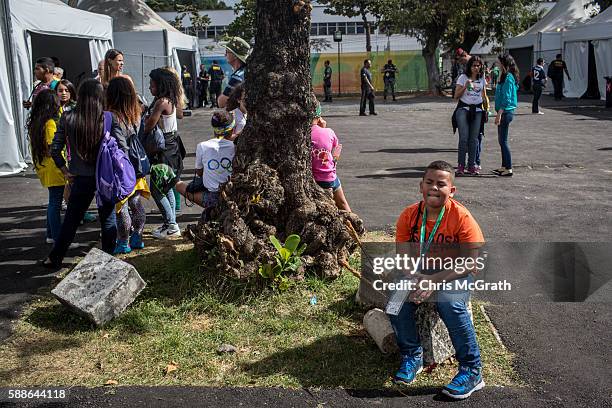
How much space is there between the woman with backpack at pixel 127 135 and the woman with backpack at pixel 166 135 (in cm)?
41

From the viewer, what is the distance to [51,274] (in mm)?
6391

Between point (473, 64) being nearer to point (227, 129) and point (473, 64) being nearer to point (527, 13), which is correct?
point (227, 129)

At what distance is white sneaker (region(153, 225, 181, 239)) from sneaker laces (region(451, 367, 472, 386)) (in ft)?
13.9

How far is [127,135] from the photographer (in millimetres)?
6469

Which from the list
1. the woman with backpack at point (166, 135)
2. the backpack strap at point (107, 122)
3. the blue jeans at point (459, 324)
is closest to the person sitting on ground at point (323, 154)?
the woman with backpack at point (166, 135)

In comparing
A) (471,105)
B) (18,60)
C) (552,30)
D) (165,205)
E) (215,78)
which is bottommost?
(165,205)

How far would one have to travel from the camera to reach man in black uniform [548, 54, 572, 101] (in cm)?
2914

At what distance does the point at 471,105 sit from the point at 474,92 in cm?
22

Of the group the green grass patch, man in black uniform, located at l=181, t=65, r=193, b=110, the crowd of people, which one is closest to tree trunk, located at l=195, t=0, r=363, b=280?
the green grass patch

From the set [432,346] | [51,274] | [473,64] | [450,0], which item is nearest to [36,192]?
[51,274]

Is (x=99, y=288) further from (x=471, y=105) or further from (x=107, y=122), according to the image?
(x=471, y=105)

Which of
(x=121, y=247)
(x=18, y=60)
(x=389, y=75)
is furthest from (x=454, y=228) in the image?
(x=389, y=75)

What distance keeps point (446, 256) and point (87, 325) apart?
2758 millimetres

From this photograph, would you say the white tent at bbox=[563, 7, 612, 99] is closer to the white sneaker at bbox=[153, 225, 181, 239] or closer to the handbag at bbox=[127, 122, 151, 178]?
the white sneaker at bbox=[153, 225, 181, 239]
